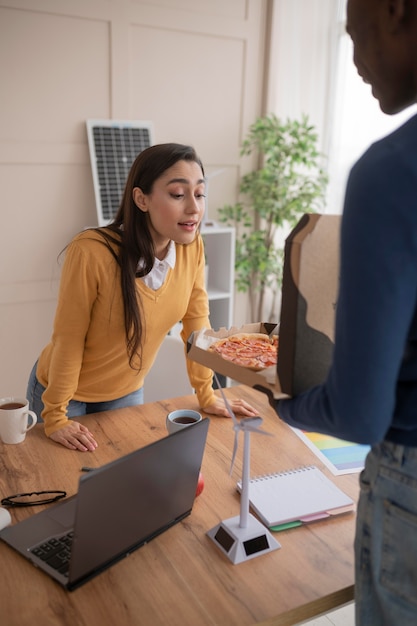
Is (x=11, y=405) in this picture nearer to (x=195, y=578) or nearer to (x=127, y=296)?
(x=127, y=296)

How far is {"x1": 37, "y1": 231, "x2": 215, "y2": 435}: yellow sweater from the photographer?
1612 millimetres

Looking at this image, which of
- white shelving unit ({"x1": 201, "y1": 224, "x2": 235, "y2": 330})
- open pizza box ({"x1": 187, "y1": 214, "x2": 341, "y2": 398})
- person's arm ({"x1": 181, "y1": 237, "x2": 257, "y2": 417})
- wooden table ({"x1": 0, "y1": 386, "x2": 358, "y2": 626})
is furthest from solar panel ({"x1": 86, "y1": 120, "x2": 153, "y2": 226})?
open pizza box ({"x1": 187, "y1": 214, "x2": 341, "y2": 398})

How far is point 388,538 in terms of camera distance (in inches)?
33.5

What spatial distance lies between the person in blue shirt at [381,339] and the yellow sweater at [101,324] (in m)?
0.86

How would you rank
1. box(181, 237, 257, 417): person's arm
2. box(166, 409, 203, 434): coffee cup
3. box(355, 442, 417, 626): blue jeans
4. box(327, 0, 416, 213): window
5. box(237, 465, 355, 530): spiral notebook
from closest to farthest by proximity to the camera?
A: box(355, 442, 417, 626): blue jeans
box(237, 465, 355, 530): spiral notebook
box(166, 409, 203, 434): coffee cup
box(181, 237, 257, 417): person's arm
box(327, 0, 416, 213): window

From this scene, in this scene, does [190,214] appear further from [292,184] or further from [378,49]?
[292,184]

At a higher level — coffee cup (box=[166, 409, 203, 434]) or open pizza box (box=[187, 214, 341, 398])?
open pizza box (box=[187, 214, 341, 398])

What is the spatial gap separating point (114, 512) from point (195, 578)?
194 millimetres

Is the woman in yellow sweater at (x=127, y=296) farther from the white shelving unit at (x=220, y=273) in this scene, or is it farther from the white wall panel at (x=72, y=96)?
the white shelving unit at (x=220, y=273)

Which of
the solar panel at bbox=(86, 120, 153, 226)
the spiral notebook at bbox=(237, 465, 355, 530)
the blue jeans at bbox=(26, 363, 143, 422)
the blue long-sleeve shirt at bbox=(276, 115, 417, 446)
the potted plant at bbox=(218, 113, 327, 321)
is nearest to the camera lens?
the blue long-sleeve shirt at bbox=(276, 115, 417, 446)

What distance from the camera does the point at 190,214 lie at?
172 cm

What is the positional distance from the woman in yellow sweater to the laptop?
361 mm

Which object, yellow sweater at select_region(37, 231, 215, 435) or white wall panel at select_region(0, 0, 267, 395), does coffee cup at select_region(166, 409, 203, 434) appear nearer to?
yellow sweater at select_region(37, 231, 215, 435)

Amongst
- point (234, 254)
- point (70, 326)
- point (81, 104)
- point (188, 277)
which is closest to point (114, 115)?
point (81, 104)
